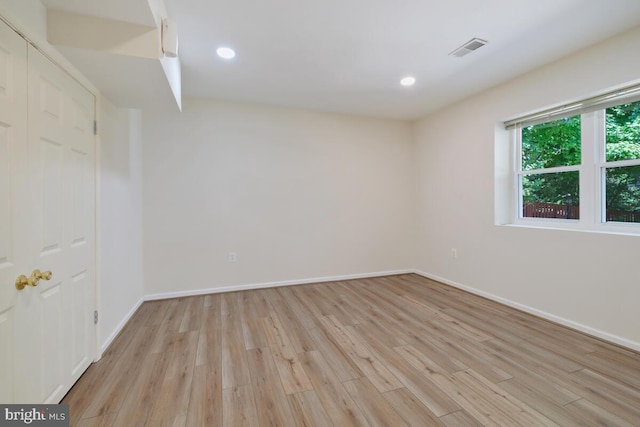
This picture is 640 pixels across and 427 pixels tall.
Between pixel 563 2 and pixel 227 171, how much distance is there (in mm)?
3537

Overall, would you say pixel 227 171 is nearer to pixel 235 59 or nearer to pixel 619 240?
pixel 235 59

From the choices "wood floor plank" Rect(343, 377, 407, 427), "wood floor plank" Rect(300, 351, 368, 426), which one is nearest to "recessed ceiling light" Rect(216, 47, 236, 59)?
"wood floor plank" Rect(300, 351, 368, 426)

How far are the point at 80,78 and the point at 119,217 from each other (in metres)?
1.25

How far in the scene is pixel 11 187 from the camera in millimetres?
1288

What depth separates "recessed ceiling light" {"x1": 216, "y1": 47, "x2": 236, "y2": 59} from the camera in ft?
8.00

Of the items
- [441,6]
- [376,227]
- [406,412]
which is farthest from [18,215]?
[376,227]

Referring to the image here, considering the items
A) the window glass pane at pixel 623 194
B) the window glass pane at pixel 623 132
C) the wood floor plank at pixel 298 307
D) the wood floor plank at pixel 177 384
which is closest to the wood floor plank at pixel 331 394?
the wood floor plank at pixel 298 307

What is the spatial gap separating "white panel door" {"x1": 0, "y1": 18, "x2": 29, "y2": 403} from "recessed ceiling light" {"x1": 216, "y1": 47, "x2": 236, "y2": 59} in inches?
54.3

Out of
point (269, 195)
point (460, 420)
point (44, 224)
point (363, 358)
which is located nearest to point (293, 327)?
point (363, 358)

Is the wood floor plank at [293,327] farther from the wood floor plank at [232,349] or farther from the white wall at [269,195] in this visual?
the white wall at [269,195]

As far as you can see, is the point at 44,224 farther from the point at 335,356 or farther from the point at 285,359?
the point at 335,356

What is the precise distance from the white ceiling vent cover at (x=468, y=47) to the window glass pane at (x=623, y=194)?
1.65 metres

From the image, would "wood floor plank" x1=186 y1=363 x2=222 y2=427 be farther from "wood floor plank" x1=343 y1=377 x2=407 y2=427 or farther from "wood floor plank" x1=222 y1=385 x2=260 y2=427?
"wood floor plank" x1=343 y1=377 x2=407 y2=427

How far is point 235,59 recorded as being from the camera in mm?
2613
